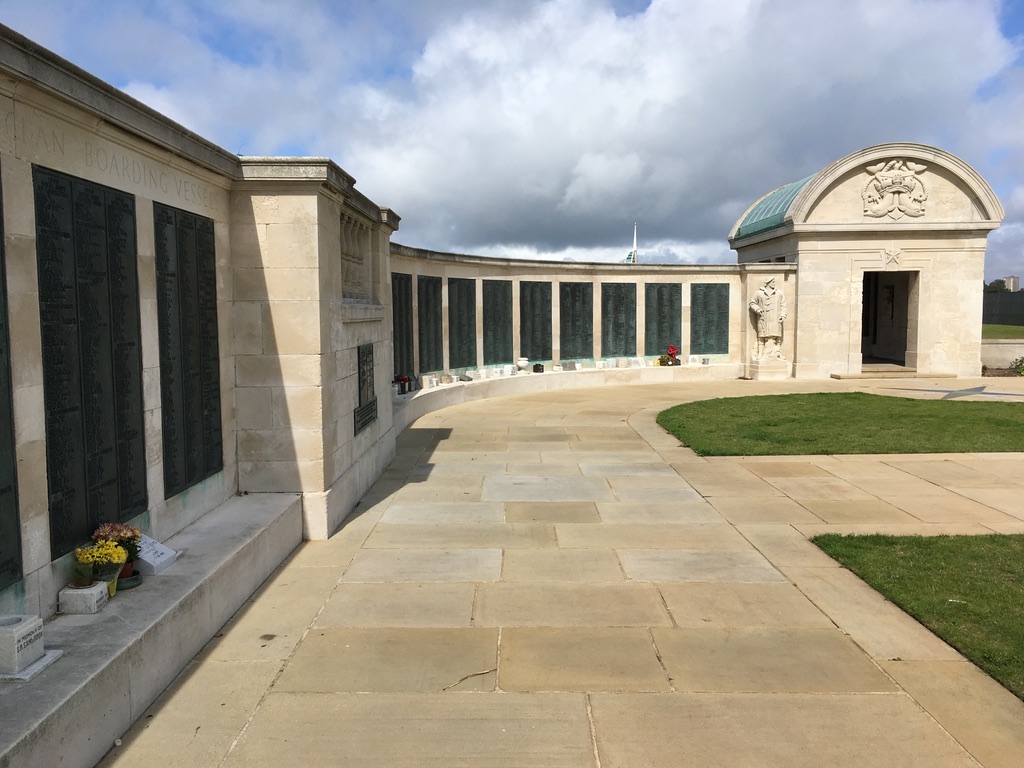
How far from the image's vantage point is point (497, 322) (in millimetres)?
21312

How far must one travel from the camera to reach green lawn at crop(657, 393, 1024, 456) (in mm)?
12211

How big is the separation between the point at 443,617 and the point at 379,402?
5423mm

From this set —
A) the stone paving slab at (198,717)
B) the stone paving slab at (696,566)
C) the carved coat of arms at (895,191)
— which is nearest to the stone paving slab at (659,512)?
the stone paving slab at (696,566)

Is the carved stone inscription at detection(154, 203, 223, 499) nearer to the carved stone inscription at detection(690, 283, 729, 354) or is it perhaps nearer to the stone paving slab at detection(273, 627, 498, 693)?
the stone paving slab at detection(273, 627, 498, 693)

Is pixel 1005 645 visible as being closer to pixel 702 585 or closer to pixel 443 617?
pixel 702 585

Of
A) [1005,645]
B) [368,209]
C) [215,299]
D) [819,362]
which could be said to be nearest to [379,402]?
[368,209]

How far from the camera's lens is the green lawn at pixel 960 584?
192 inches

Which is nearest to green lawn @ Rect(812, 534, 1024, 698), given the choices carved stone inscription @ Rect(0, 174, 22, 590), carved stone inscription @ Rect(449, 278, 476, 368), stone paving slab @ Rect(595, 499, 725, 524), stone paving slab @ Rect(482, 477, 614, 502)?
stone paving slab @ Rect(595, 499, 725, 524)

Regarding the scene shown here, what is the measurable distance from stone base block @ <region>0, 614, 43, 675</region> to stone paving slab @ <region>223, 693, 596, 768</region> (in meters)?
1.07

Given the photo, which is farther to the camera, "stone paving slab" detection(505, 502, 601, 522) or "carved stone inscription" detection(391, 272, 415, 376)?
"carved stone inscription" detection(391, 272, 415, 376)

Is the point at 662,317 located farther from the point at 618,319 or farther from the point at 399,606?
the point at 399,606

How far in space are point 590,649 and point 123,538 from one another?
9.95ft

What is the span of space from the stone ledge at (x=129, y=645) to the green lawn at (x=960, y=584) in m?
4.90

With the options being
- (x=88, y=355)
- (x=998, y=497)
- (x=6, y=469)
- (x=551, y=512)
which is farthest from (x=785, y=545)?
(x=6, y=469)
